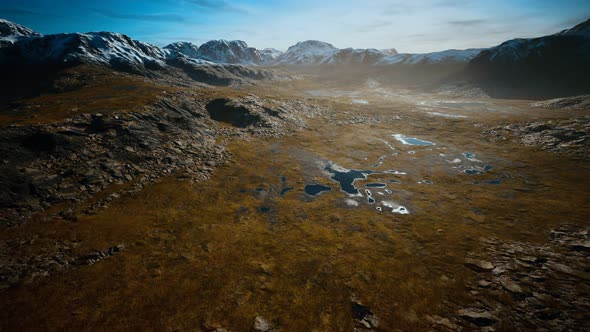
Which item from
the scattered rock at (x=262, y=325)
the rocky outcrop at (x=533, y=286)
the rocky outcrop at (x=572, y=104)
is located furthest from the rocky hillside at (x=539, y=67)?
the scattered rock at (x=262, y=325)

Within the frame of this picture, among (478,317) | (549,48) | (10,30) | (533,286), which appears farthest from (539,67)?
(10,30)

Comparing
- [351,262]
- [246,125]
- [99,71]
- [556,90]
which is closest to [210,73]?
[99,71]

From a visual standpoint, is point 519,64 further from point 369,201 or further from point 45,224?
point 45,224

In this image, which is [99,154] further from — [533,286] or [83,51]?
[83,51]

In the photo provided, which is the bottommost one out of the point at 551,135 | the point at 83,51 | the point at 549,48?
the point at 551,135

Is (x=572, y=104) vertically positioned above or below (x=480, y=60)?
below

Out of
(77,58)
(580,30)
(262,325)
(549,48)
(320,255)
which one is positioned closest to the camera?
(262,325)

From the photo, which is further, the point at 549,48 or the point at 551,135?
the point at 549,48
